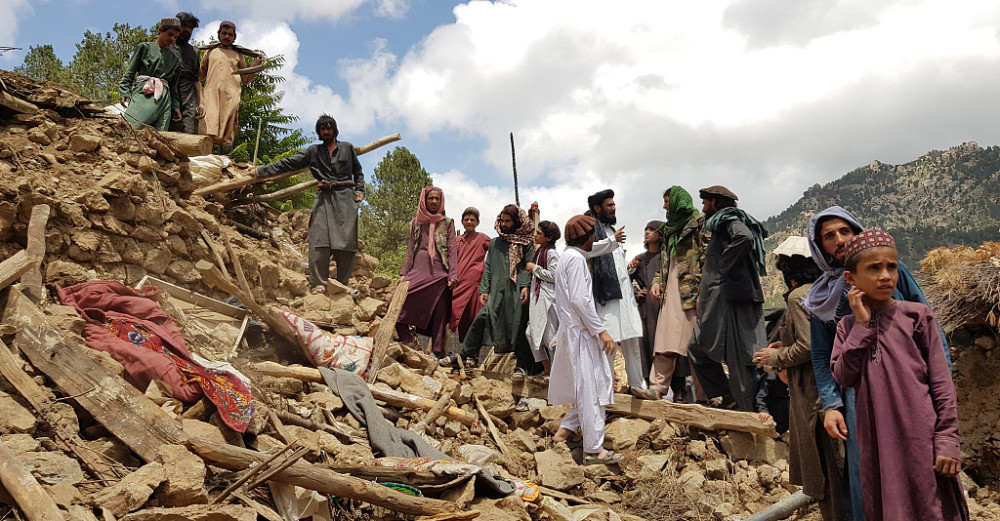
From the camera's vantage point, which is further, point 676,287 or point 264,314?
point 676,287

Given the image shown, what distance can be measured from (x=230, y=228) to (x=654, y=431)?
4.84 meters

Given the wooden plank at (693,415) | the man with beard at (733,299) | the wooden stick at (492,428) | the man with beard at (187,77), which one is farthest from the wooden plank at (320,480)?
the man with beard at (187,77)

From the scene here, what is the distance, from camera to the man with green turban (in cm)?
545

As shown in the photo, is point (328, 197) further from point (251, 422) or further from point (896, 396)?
point (896, 396)

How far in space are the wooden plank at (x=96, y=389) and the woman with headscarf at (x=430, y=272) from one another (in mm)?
3509

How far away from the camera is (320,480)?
3.12m

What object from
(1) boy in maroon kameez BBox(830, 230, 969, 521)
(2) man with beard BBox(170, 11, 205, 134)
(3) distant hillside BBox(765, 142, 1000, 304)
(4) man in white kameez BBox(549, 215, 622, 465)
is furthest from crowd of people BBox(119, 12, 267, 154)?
(3) distant hillside BBox(765, 142, 1000, 304)

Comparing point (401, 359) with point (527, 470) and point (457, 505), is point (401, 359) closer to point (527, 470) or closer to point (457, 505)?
point (527, 470)

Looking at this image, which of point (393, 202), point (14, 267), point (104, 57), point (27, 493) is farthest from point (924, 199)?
point (27, 493)

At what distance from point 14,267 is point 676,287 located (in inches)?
180

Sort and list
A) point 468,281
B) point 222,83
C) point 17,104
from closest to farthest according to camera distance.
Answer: point 17,104 → point 468,281 → point 222,83

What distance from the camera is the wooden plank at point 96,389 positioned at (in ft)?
10.3

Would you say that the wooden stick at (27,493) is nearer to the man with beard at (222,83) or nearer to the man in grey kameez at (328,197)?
the man in grey kameez at (328,197)

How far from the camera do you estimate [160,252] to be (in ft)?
18.7
